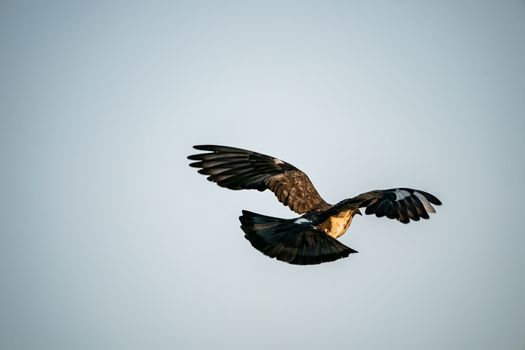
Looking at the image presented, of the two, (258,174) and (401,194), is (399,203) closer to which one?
(401,194)

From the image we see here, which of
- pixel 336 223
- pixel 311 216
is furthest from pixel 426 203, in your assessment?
pixel 311 216

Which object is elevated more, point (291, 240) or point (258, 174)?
point (258, 174)

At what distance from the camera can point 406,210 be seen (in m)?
6.78

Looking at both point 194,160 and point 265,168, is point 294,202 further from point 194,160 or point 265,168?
point 194,160

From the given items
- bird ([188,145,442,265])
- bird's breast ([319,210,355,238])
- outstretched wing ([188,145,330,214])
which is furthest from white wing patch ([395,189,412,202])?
outstretched wing ([188,145,330,214])

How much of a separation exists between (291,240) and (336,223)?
93 centimetres

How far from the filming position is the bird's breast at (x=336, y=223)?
23.3 feet

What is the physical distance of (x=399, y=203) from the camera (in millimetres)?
6871

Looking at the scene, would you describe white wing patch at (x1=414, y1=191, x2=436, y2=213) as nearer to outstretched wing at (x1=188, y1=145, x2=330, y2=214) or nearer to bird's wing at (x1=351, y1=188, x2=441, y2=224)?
bird's wing at (x1=351, y1=188, x2=441, y2=224)

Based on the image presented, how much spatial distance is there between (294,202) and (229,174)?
119cm

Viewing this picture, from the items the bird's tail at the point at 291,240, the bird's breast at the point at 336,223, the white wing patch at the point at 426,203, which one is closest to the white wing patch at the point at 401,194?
the white wing patch at the point at 426,203

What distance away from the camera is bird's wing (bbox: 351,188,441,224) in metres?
6.65

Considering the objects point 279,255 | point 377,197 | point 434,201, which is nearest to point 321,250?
point 279,255

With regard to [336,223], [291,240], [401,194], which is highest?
[401,194]
